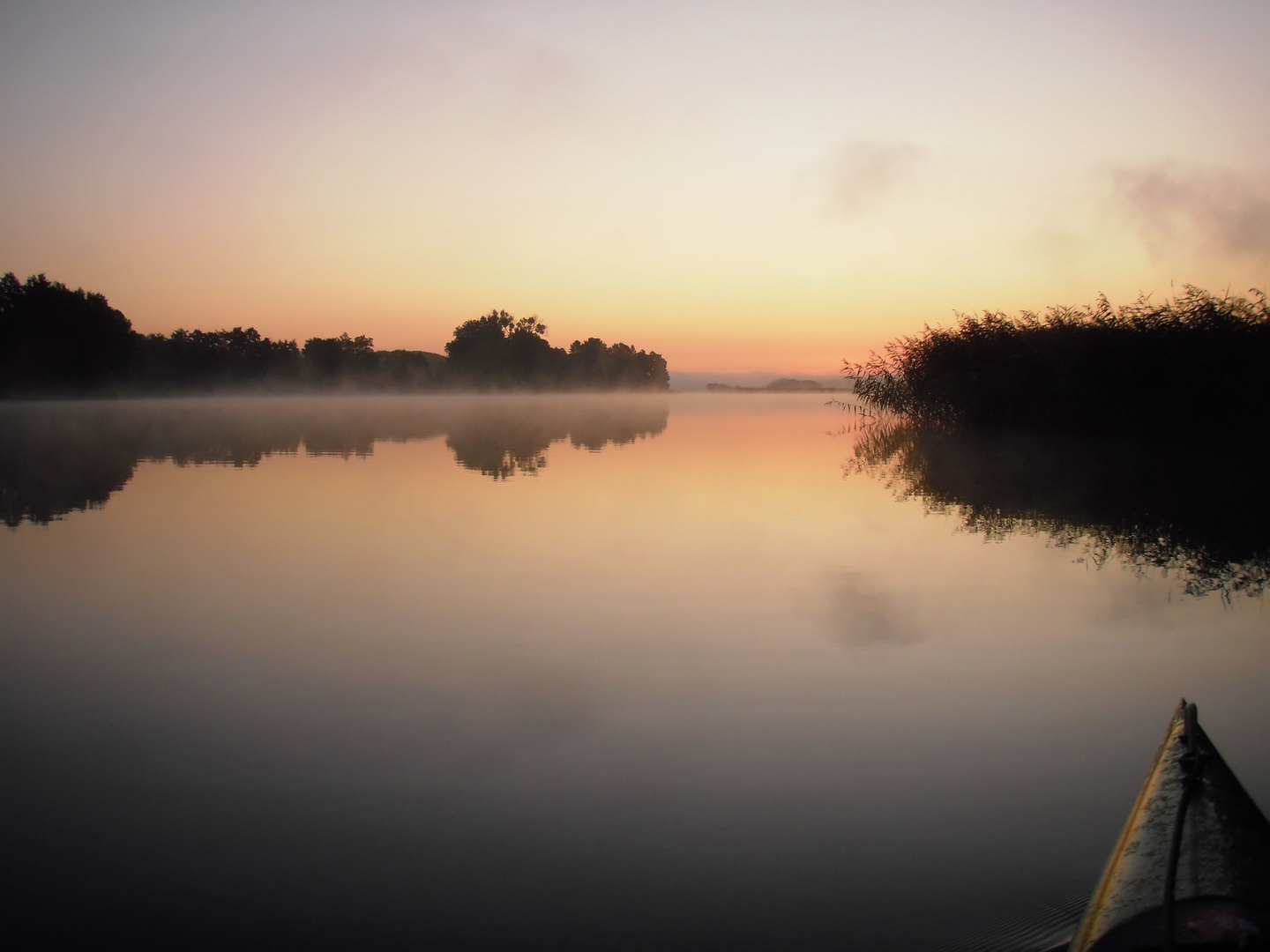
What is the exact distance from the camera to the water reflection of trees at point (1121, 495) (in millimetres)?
7652

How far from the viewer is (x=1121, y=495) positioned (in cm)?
1111

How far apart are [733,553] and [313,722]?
4.60 metres

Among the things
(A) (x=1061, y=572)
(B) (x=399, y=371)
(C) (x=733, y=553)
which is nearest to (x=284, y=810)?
(C) (x=733, y=553)

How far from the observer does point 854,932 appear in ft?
8.27

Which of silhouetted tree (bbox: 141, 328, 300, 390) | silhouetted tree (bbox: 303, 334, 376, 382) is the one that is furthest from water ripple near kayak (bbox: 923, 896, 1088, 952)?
silhouetted tree (bbox: 303, 334, 376, 382)

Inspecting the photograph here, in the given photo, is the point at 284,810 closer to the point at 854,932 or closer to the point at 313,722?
the point at 313,722

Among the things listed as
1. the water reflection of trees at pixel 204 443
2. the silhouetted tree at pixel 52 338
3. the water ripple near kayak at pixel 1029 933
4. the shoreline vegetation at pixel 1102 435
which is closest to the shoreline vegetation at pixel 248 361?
the silhouetted tree at pixel 52 338

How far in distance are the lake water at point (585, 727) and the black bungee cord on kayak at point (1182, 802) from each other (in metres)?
0.54

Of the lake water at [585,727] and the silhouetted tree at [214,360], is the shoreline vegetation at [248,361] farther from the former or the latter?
the lake water at [585,727]

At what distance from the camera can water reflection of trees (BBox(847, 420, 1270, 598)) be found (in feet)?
25.1

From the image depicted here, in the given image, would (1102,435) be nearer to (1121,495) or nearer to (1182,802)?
(1121,495)

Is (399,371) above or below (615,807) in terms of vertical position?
above

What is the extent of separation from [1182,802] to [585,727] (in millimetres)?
2371

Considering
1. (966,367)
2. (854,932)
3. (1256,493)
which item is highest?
(966,367)
